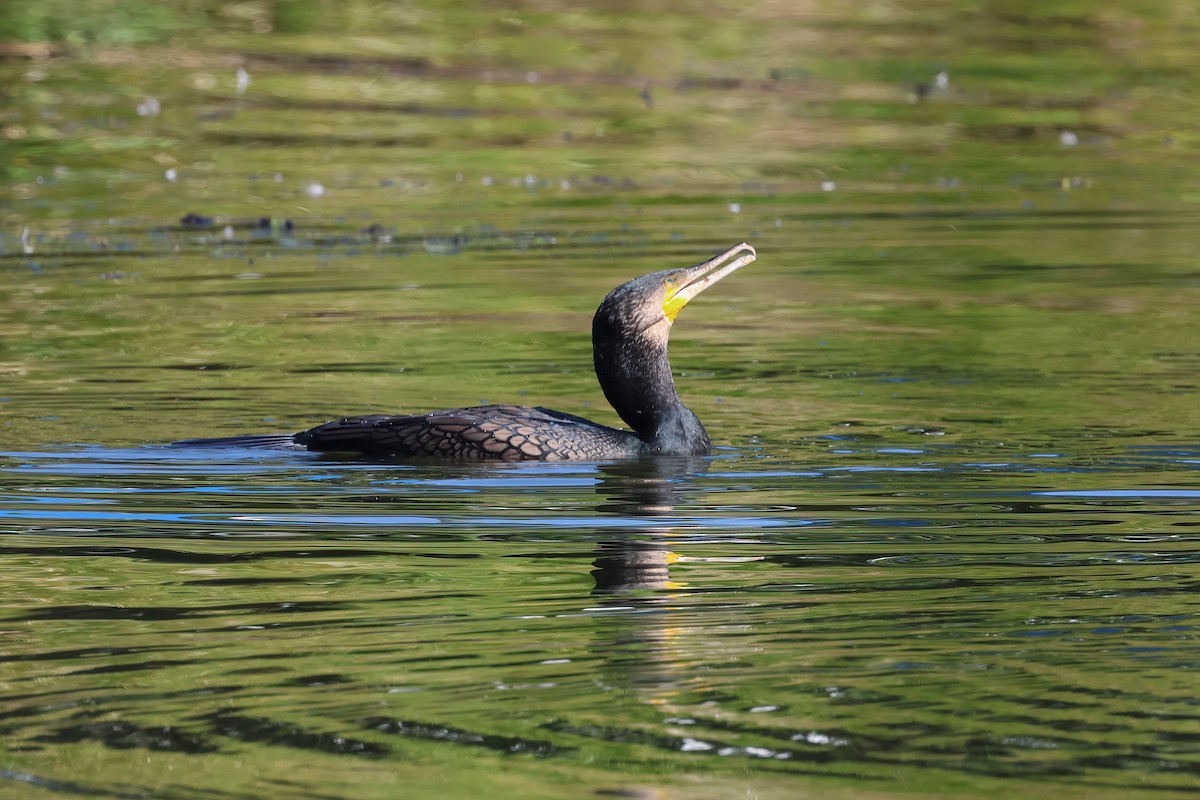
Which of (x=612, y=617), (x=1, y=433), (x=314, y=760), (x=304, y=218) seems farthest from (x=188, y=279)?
(x=314, y=760)

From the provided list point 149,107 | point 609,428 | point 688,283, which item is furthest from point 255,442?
point 149,107

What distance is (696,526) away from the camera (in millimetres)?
8406

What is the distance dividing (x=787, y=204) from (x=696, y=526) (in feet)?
35.9

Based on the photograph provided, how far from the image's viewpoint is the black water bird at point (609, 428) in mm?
9859

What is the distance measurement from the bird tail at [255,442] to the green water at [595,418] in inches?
5.9

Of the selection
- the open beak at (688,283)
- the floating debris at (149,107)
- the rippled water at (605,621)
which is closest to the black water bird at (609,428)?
the open beak at (688,283)

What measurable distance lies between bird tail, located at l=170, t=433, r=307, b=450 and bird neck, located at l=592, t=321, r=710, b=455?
57.4 inches

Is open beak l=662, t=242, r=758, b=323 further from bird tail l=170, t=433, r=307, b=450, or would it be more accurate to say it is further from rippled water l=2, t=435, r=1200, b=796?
bird tail l=170, t=433, r=307, b=450

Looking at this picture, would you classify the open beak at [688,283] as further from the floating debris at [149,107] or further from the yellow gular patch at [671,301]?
the floating debris at [149,107]

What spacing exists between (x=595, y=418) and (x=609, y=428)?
53.0 inches

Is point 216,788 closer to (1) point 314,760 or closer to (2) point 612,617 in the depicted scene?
(1) point 314,760

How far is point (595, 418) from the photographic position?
1140cm

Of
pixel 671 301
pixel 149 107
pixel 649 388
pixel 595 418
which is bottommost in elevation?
pixel 595 418

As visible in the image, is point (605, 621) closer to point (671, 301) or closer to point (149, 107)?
point (671, 301)
